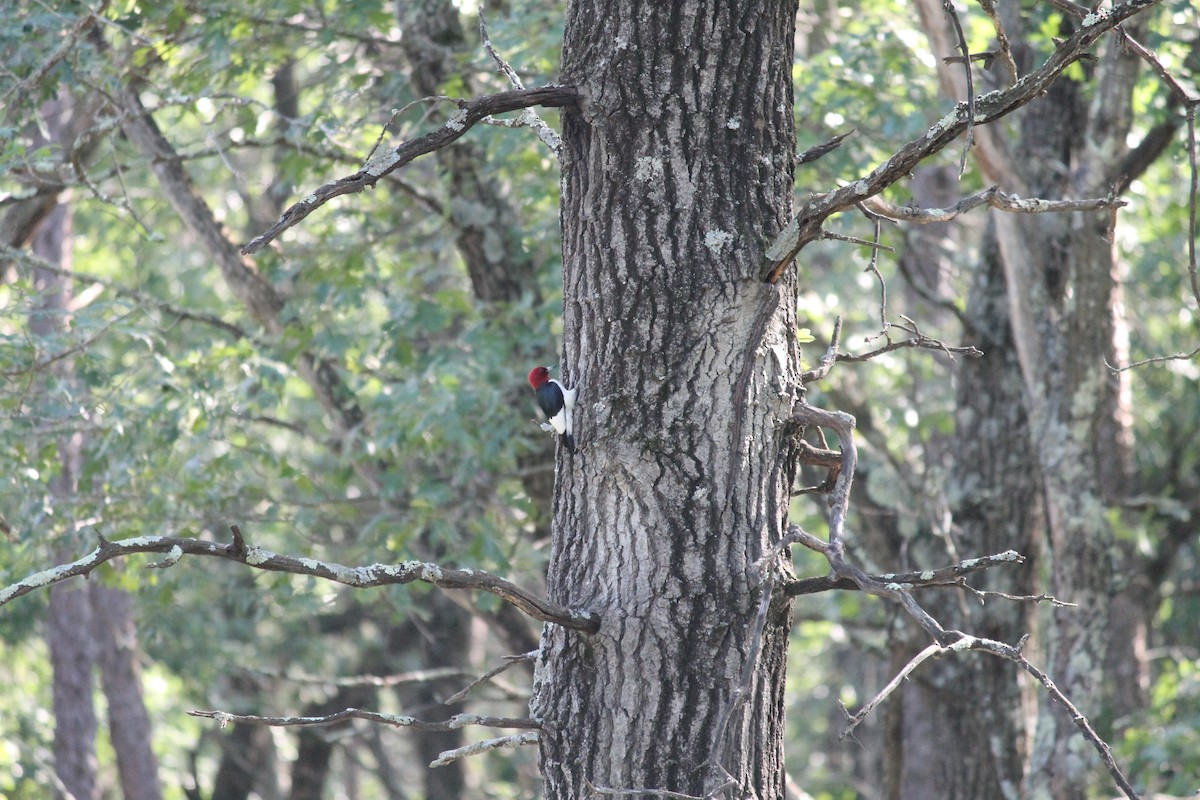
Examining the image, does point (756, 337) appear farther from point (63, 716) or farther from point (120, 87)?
point (63, 716)

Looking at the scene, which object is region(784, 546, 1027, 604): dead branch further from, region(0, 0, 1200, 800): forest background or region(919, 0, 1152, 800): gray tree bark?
region(919, 0, 1152, 800): gray tree bark

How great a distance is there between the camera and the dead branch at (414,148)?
229 centimetres

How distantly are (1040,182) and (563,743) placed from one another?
444 centimetres

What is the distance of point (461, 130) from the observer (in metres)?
2.48

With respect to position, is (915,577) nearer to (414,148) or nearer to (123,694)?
(414,148)

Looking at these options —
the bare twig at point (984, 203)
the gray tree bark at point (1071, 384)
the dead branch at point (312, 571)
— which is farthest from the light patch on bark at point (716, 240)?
the gray tree bark at point (1071, 384)

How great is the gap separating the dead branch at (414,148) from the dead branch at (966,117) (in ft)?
2.07

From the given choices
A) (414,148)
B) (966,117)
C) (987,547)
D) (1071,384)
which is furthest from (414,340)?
(966,117)

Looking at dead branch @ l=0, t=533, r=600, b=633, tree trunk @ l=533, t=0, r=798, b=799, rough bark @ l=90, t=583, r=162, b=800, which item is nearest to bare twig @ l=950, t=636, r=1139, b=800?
tree trunk @ l=533, t=0, r=798, b=799

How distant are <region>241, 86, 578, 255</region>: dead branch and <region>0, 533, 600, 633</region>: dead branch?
1.89 ft

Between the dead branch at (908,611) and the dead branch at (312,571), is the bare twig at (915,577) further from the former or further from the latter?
the dead branch at (312,571)

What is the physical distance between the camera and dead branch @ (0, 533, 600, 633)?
6.81ft

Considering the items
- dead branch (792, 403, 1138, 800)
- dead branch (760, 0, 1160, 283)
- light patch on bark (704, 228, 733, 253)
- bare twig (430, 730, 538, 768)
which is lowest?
bare twig (430, 730, 538, 768)

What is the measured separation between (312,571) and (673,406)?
841 millimetres
